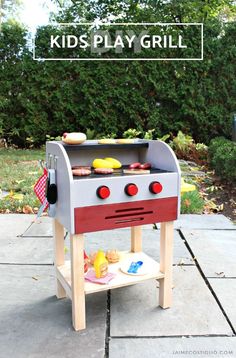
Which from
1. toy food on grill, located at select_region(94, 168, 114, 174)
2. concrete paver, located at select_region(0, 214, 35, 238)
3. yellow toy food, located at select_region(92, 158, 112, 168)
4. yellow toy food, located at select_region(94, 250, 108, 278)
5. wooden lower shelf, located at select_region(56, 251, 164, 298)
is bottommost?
concrete paver, located at select_region(0, 214, 35, 238)

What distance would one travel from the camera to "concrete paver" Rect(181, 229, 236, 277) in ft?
8.11

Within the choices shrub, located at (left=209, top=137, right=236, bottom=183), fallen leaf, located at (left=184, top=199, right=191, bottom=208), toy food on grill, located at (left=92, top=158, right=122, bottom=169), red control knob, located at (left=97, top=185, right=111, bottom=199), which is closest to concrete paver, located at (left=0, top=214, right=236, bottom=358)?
red control knob, located at (left=97, top=185, right=111, bottom=199)

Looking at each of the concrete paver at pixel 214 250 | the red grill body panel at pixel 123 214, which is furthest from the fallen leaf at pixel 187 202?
the red grill body panel at pixel 123 214

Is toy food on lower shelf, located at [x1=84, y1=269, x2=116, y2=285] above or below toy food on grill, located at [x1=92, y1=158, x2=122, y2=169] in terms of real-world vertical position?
below

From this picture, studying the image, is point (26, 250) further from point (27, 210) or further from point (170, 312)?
point (170, 312)

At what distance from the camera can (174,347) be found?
165cm

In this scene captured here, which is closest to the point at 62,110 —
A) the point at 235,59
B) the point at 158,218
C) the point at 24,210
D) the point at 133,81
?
the point at 133,81

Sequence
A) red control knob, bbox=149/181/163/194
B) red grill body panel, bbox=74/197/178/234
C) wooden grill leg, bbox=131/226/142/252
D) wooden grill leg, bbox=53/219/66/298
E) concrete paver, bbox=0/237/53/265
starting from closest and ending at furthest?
red grill body panel, bbox=74/197/178/234, red control knob, bbox=149/181/163/194, wooden grill leg, bbox=53/219/66/298, wooden grill leg, bbox=131/226/142/252, concrete paver, bbox=0/237/53/265

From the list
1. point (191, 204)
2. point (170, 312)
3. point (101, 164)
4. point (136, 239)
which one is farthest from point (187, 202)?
point (101, 164)

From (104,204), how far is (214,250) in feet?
4.63

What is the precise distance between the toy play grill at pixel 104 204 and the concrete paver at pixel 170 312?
0.09 metres

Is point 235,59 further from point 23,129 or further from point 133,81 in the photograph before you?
point 23,129

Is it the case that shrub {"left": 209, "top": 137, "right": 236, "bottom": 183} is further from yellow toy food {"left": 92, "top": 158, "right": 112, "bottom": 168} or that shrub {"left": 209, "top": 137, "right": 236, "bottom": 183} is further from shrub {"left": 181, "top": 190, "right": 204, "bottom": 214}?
yellow toy food {"left": 92, "top": 158, "right": 112, "bottom": 168}

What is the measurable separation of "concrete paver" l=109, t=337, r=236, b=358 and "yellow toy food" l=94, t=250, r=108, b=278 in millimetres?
351
